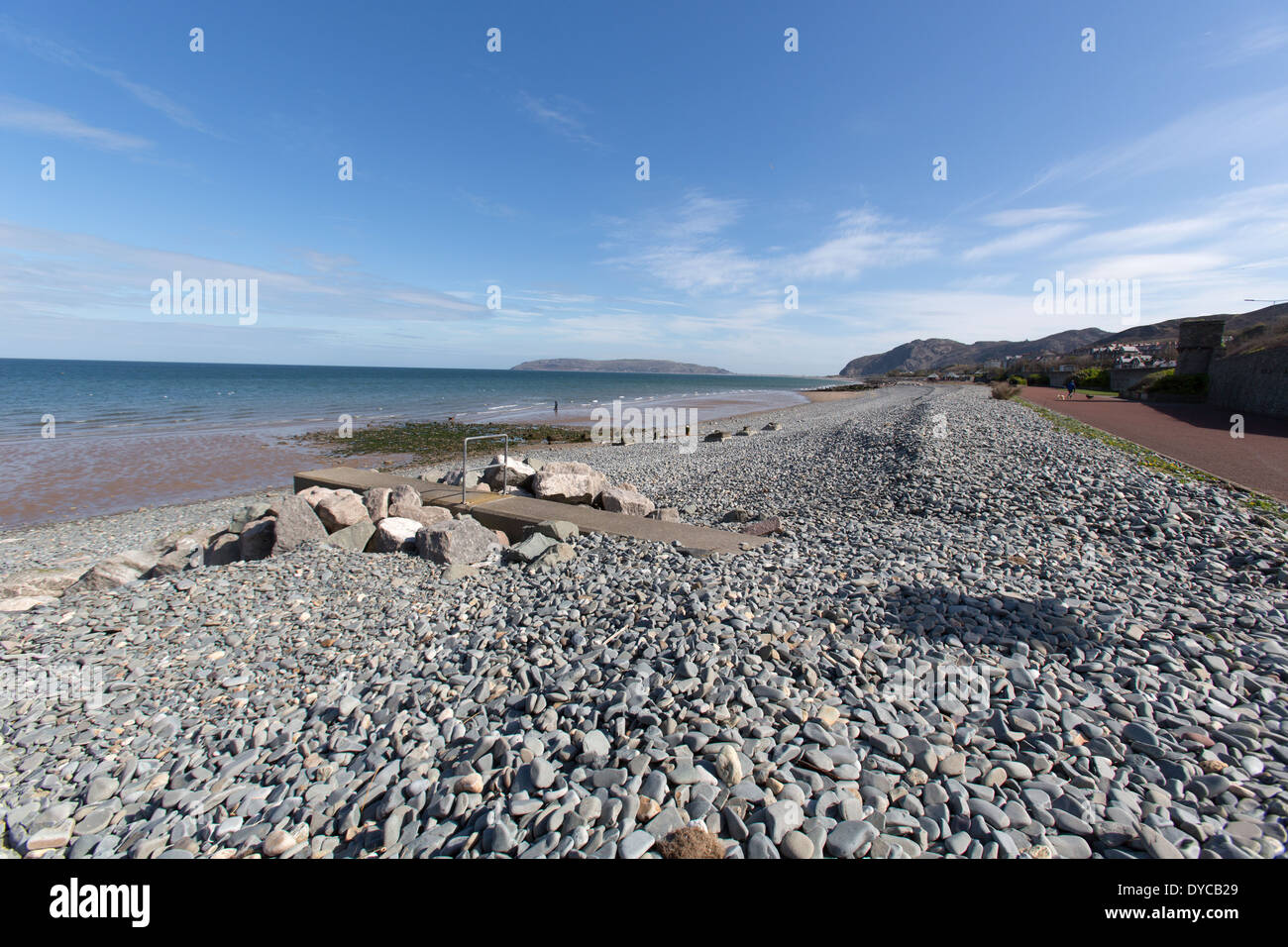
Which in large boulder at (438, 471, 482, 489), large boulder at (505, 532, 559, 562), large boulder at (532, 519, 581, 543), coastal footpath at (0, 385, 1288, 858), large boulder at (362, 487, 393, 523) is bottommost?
coastal footpath at (0, 385, 1288, 858)

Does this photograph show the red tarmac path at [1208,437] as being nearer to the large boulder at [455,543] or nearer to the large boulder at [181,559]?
the large boulder at [455,543]

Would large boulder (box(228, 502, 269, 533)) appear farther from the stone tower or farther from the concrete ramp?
the stone tower

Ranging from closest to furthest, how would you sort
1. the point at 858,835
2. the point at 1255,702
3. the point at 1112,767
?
the point at 858,835 < the point at 1112,767 < the point at 1255,702

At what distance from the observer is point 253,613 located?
5.52 meters

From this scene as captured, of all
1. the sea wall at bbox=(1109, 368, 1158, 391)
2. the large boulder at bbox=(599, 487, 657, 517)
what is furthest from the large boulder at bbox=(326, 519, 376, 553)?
the sea wall at bbox=(1109, 368, 1158, 391)

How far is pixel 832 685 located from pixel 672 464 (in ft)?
46.0

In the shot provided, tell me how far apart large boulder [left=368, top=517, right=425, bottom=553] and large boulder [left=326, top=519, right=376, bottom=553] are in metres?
0.09

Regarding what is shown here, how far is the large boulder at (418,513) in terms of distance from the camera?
8.72 m

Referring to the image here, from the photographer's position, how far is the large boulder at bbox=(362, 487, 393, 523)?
8781 millimetres

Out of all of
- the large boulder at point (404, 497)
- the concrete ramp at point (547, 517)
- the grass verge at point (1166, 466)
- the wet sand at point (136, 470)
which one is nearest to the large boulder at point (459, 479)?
the concrete ramp at point (547, 517)
